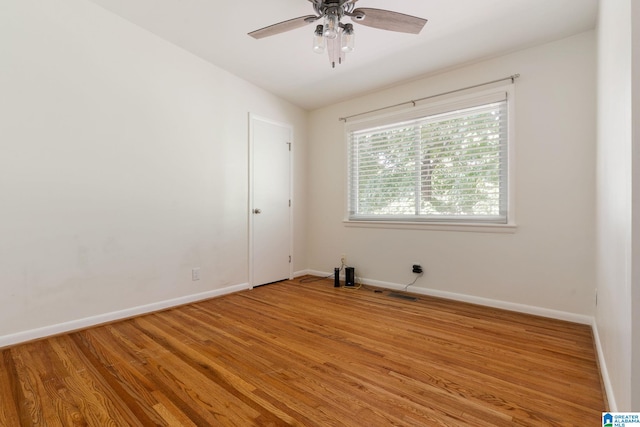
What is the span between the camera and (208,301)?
10.9 ft

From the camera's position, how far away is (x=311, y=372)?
1809 millimetres

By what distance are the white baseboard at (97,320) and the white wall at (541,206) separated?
2519mm

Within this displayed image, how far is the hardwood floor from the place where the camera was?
1.43 meters

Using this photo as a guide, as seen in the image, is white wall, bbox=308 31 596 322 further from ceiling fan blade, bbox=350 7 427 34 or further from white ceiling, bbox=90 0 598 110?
ceiling fan blade, bbox=350 7 427 34

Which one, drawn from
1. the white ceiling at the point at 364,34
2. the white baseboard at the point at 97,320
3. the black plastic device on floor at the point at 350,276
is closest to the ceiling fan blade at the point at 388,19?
the white ceiling at the point at 364,34

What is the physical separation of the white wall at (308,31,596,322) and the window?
6.9 inches

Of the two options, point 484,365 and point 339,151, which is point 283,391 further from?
point 339,151

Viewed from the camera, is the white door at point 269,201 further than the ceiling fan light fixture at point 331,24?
Yes

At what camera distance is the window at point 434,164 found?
9.89 feet

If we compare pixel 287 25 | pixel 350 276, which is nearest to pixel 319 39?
pixel 287 25

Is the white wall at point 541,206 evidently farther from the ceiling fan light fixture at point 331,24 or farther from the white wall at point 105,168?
the white wall at point 105,168

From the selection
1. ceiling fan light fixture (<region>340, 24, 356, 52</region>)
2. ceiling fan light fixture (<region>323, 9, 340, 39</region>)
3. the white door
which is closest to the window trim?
the white door

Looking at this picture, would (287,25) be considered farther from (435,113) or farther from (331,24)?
(435,113)

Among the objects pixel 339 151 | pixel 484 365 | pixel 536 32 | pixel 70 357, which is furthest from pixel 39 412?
pixel 536 32
